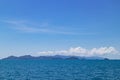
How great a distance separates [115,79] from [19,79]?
22764 mm

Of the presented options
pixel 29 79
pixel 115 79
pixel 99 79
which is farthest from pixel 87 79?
pixel 29 79

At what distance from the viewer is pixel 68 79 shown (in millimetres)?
54656

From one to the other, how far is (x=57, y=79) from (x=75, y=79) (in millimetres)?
4403

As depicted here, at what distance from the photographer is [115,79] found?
2128 inches

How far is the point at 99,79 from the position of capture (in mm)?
54656

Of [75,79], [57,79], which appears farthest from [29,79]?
[75,79]

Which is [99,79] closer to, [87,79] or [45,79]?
[87,79]

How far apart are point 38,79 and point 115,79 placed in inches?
719

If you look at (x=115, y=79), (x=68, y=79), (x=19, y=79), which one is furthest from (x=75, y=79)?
(x=19, y=79)

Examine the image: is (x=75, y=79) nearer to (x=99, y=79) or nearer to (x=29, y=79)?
(x=99, y=79)

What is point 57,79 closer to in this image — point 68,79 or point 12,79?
point 68,79

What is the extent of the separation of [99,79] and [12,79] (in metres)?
20.6

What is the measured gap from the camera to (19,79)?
54781 millimetres

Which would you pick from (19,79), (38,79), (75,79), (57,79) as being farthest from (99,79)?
(19,79)
